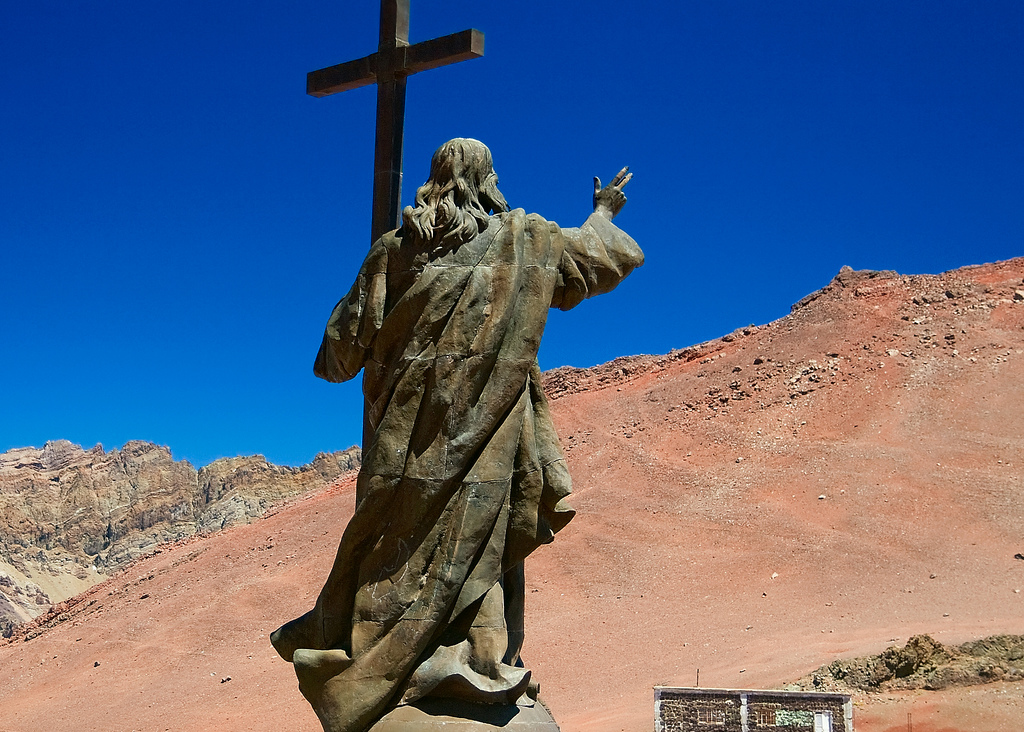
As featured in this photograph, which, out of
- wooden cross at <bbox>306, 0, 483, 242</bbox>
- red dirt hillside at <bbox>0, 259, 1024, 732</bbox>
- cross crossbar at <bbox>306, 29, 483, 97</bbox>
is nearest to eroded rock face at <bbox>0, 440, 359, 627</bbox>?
red dirt hillside at <bbox>0, 259, 1024, 732</bbox>

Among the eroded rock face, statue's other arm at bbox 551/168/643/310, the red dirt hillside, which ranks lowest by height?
statue's other arm at bbox 551/168/643/310

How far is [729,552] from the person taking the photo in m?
30.0

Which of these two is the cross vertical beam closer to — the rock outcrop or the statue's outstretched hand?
the statue's outstretched hand

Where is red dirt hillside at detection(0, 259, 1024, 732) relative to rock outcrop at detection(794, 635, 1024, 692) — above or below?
above

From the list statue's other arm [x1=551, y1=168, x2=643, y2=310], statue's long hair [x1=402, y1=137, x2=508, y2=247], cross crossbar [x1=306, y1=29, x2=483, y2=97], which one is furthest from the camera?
cross crossbar [x1=306, y1=29, x2=483, y2=97]

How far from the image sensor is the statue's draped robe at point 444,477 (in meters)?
5.42

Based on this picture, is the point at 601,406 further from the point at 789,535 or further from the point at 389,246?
the point at 389,246

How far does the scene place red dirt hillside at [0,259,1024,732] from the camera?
22891mm

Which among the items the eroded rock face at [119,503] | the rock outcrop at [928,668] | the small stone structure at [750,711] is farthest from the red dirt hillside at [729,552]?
the eroded rock face at [119,503]

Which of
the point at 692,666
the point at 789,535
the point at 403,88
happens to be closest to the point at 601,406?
the point at 789,535

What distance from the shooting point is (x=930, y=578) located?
27.1 meters

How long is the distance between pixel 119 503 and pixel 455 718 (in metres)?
49.7

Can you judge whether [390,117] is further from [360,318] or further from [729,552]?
[729,552]

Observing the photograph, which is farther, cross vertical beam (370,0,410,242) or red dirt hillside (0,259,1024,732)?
red dirt hillside (0,259,1024,732)
